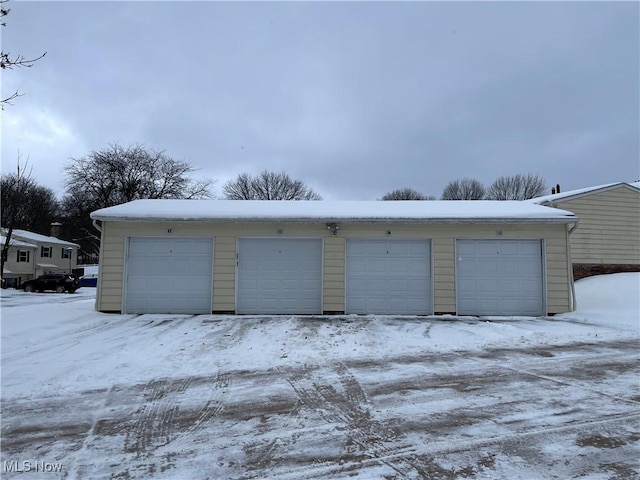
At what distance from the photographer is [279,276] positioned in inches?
413

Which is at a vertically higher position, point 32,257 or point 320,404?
point 32,257

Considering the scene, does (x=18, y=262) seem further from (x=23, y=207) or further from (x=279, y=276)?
(x=279, y=276)

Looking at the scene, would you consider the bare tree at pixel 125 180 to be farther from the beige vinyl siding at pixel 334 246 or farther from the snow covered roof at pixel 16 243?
the beige vinyl siding at pixel 334 246

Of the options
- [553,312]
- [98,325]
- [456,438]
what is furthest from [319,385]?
[553,312]

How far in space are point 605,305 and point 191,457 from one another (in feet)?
39.0

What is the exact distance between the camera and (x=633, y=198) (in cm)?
1562

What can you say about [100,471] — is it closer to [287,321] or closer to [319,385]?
[319,385]

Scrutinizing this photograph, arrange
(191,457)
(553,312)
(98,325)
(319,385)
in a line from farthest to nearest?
(553,312) < (98,325) < (319,385) < (191,457)

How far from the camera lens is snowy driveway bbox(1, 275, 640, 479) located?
2963 millimetres

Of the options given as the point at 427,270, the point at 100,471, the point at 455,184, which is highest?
the point at 455,184

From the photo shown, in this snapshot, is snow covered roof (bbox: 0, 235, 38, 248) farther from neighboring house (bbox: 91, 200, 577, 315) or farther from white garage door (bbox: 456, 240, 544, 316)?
white garage door (bbox: 456, 240, 544, 316)

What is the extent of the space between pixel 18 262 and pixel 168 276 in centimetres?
2886

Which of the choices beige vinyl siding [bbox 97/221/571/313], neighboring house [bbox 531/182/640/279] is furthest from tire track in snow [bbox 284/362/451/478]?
neighboring house [bbox 531/182/640/279]

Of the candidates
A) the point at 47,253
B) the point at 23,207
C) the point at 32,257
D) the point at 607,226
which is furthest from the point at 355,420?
the point at 23,207
